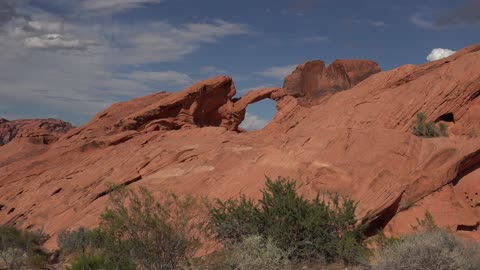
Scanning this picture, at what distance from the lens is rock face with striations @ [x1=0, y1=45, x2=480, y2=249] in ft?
56.6

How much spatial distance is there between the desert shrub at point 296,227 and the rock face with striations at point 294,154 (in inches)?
87.4

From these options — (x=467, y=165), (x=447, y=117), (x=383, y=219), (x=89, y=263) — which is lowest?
(x=383, y=219)

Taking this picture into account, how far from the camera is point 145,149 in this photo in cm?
2608

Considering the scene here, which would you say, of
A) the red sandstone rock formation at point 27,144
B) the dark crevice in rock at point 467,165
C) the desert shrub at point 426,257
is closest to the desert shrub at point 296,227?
the desert shrub at point 426,257

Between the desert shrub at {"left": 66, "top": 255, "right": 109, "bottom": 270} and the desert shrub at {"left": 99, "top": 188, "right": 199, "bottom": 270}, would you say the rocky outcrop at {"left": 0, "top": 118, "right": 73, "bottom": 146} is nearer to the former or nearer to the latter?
the desert shrub at {"left": 66, "top": 255, "right": 109, "bottom": 270}

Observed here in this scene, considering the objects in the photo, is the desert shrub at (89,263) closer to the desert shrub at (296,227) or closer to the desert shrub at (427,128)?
the desert shrub at (296,227)

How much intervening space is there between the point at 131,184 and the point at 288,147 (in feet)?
26.0

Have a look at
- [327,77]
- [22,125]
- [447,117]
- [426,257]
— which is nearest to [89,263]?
[426,257]

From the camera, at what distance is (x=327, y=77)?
44812 mm

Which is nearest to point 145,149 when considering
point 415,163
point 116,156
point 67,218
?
point 116,156

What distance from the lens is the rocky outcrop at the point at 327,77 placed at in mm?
43844

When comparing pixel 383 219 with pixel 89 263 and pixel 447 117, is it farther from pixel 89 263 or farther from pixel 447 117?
pixel 89 263

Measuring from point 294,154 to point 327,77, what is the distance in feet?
88.6

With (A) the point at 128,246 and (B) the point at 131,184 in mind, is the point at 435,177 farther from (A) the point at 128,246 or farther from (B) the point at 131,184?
(B) the point at 131,184
